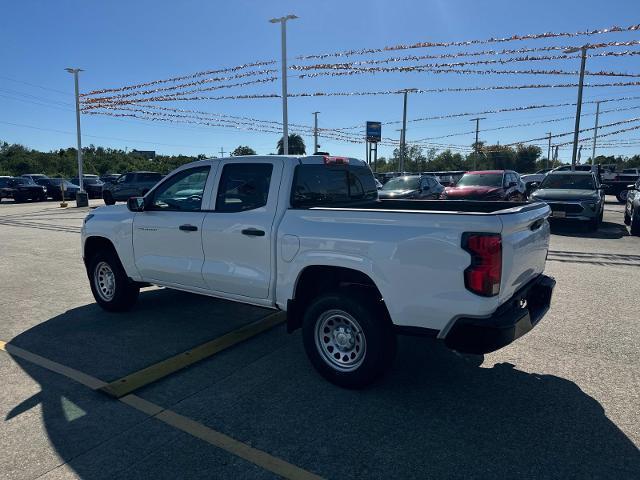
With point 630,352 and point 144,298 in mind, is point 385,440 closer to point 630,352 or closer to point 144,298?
point 630,352

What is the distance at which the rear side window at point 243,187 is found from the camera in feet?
14.0

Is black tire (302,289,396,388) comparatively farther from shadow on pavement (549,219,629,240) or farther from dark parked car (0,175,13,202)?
dark parked car (0,175,13,202)

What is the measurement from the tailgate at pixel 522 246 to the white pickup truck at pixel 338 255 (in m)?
0.01

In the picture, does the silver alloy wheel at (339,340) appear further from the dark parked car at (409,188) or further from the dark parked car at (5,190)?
the dark parked car at (5,190)

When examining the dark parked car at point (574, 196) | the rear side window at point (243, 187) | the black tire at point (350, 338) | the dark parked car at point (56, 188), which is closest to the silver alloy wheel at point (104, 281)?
the rear side window at point (243, 187)

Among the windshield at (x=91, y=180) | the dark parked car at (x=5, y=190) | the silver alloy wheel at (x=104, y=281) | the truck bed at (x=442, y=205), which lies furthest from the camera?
the windshield at (x=91, y=180)

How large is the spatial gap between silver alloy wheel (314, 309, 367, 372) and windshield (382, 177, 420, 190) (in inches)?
515

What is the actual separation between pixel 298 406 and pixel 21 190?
1266 inches

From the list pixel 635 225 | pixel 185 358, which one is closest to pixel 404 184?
pixel 635 225

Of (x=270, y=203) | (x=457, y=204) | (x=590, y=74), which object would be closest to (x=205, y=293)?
(x=270, y=203)

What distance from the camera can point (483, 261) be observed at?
298 centimetres

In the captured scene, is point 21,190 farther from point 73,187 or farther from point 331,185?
point 331,185

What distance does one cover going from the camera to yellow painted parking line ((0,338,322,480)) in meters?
2.70

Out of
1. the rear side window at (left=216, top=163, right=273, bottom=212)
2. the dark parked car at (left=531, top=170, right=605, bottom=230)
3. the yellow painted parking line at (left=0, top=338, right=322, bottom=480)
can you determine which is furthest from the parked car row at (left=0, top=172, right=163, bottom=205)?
the yellow painted parking line at (left=0, top=338, right=322, bottom=480)
